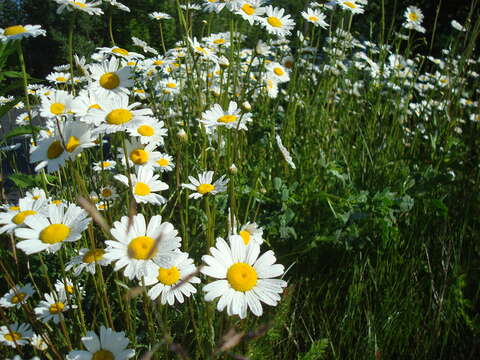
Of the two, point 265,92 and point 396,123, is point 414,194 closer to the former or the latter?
point 396,123

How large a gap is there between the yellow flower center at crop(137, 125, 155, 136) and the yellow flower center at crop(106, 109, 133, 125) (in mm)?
81

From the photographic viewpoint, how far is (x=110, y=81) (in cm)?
126

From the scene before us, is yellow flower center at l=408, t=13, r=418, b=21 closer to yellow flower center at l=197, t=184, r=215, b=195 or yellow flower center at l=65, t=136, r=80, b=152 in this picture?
yellow flower center at l=197, t=184, r=215, b=195

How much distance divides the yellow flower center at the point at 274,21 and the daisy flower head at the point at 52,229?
1212 millimetres

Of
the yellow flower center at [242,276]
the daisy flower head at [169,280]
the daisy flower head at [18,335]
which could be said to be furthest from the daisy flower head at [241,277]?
the daisy flower head at [18,335]

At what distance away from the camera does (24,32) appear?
123cm

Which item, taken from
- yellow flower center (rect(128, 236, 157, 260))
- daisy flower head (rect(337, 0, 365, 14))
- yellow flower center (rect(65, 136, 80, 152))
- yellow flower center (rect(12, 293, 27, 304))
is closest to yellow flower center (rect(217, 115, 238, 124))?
yellow flower center (rect(65, 136, 80, 152))

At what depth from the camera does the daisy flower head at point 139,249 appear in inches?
33.8

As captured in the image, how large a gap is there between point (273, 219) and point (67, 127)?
86 cm

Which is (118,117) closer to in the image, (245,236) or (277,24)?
(245,236)

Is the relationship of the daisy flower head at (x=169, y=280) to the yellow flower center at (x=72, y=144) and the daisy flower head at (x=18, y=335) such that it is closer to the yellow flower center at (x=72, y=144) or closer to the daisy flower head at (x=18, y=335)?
the yellow flower center at (x=72, y=144)

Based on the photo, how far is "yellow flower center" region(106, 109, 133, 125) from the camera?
43.0 inches

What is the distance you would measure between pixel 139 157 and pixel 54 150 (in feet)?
0.74

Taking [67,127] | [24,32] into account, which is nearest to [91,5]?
[24,32]
